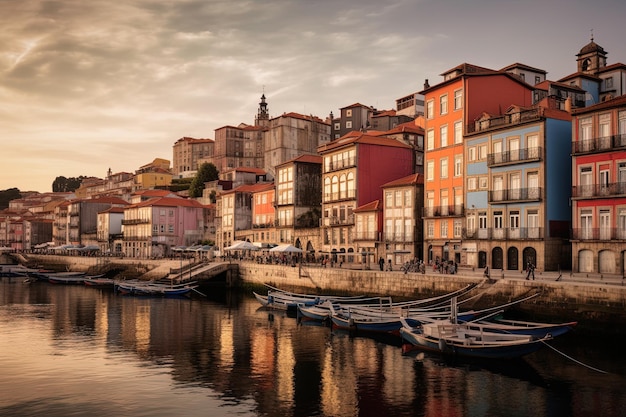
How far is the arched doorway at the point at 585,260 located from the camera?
46.5 m

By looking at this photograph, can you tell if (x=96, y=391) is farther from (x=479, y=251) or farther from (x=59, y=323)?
(x=479, y=251)

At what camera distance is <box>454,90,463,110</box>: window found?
6081 cm

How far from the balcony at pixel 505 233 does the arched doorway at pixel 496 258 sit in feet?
3.80

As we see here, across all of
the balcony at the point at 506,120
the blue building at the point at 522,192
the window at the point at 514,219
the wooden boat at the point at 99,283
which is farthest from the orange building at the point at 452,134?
the wooden boat at the point at 99,283

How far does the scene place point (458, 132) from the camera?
61125 millimetres

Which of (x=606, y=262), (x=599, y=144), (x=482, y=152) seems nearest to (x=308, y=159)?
Result: (x=482, y=152)

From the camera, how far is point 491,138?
56188 mm

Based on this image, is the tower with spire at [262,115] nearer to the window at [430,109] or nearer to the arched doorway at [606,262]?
the window at [430,109]

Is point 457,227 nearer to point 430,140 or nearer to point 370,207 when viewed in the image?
point 430,140

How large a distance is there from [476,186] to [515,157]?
563 cm

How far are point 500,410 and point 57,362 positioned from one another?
23654 millimetres

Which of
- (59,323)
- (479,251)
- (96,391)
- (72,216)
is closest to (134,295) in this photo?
(59,323)

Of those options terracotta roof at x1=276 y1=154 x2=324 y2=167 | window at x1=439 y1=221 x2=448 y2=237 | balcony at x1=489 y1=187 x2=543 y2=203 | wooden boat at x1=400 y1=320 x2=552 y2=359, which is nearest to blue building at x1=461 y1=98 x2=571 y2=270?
balcony at x1=489 y1=187 x2=543 y2=203

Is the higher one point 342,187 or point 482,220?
point 342,187
